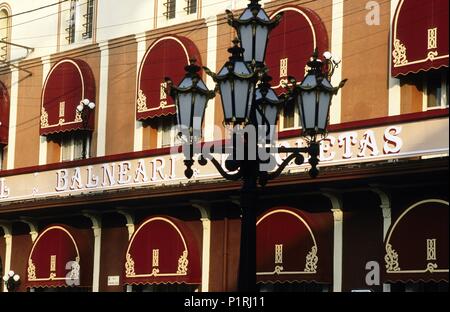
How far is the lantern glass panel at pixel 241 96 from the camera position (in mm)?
14219

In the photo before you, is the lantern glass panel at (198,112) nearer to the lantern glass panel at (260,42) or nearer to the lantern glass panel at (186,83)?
the lantern glass panel at (186,83)

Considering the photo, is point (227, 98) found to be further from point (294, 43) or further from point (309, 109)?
point (294, 43)

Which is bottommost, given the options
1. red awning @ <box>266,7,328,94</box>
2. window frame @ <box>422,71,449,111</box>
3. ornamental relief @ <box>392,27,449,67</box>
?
window frame @ <box>422,71,449,111</box>

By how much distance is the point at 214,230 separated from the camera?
25.3 m

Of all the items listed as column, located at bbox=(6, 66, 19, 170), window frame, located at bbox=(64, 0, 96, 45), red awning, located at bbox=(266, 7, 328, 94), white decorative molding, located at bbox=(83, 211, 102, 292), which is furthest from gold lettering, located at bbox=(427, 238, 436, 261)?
column, located at bbox=(6, 66, 19, 170)

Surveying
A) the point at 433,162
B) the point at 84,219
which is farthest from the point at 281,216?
the point at 84,219

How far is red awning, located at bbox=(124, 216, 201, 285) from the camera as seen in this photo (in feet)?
83.0

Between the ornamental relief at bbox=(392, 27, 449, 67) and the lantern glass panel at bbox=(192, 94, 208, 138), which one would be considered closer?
the lantern glass panel at bbox=(192, 94, 208, 138)

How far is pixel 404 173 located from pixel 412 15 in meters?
3.51

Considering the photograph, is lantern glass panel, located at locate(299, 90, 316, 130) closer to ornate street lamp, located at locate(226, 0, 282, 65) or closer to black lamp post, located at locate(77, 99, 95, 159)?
ornate street lamp, located at locate(226, 0, 282, 65)

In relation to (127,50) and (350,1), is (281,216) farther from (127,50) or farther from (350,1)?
(127,50)

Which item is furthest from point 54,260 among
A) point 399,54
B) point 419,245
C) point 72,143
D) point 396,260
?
point 419,245

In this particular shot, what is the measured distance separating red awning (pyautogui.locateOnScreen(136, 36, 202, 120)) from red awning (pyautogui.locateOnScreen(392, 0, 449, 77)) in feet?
20.7

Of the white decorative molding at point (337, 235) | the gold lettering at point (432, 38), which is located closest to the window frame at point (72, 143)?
the white decorative molding at point (337, 235)
